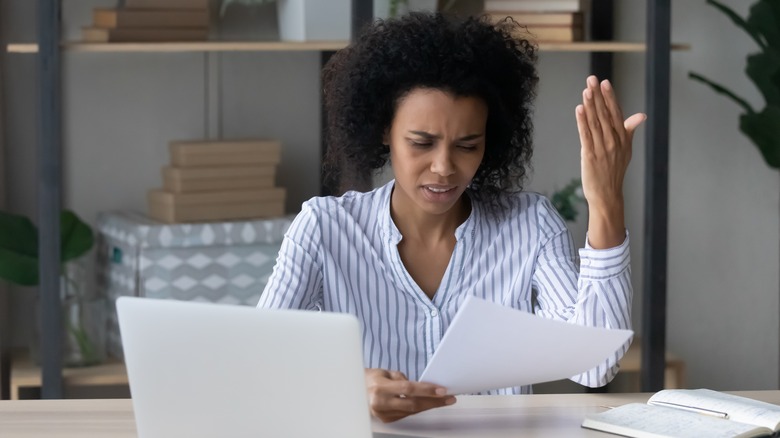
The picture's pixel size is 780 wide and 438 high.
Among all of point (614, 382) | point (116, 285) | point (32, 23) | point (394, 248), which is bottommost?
point (614, 382)

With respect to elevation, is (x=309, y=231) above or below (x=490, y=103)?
below

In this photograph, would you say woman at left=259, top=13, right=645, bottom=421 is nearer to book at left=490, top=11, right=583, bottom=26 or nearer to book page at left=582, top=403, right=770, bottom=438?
book page at left=582, top=403, right=770, bottom=438

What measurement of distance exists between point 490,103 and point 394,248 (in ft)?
0.89

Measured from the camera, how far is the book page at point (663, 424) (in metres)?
1.27

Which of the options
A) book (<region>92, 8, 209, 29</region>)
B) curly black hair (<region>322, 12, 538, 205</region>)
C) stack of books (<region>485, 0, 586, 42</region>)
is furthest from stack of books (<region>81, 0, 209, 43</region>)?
curly black hair (<region>322, 12, 538, 205</region>)

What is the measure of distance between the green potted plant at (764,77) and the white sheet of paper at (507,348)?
5.89 ft

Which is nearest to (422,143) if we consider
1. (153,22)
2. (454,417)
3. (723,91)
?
(454,417)

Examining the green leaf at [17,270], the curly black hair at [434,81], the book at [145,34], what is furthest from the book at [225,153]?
the curly black hair at [434,81]

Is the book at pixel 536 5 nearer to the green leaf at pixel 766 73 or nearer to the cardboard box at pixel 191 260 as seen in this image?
the green leaf at pixel 766 73

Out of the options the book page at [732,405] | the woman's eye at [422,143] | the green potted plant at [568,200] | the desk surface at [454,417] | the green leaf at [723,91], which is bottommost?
the desk surface at [454,417]

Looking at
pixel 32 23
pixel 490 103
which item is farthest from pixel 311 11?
pixel 490 103

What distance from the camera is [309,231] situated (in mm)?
1737

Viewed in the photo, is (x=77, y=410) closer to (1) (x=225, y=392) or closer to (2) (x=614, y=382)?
(1) (x=225, y=392)

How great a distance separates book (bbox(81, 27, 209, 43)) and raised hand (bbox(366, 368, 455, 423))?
60.1 inches
